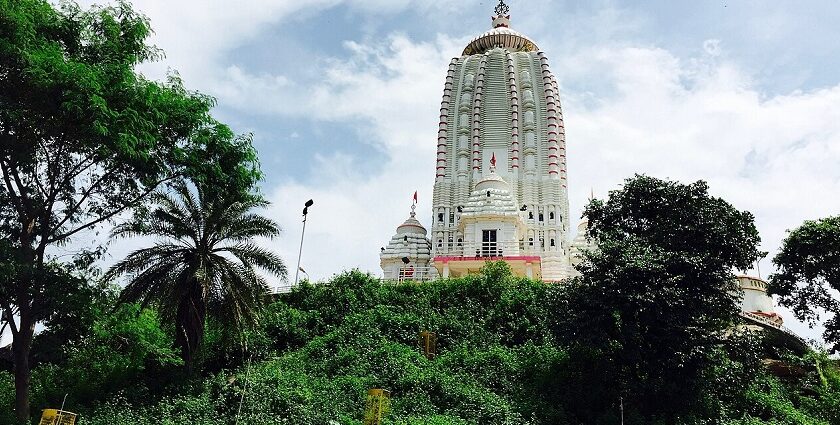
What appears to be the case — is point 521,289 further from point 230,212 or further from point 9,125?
point 9,125

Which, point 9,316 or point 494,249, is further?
point 494,249

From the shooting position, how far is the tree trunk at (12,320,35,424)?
17703 millimetres

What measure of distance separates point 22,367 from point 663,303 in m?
16.5

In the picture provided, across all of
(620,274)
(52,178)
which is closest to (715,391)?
(620,274)

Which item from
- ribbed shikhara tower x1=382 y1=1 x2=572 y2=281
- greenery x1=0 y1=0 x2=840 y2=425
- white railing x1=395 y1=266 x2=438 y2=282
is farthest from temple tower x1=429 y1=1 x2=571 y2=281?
greenery x1=0 y1=0 x2=840 y2=425

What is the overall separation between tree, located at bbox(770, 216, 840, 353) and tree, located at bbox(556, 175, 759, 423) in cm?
218

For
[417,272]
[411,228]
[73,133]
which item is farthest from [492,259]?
[73,133]

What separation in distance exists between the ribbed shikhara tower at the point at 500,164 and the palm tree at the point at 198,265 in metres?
20.5

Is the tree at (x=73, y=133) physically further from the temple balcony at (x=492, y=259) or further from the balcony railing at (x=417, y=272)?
the balcony railing at (x=417, y=272)

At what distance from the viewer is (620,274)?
19.0m

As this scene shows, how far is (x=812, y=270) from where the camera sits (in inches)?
857

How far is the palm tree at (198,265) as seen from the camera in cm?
1958

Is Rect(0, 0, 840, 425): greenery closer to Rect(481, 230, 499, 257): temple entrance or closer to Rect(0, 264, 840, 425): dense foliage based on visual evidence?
Rect(0, 264, 840, 425): dense foliage

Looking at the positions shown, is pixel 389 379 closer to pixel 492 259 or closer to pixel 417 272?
pixel 492 259
